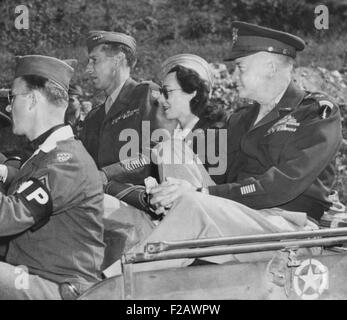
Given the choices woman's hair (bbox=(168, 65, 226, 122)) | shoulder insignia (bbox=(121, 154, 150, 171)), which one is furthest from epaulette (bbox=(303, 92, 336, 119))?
shoulder insignia (bbox=(121, 154, 150, 171))

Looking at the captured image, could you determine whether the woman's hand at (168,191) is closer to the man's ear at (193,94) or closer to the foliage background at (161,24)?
the man's ear at (193,94)

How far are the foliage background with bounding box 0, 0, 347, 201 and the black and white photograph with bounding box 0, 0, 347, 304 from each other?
692 cm

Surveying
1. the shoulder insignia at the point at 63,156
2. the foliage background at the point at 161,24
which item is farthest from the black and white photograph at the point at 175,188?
the foliage background at the point at 161,24

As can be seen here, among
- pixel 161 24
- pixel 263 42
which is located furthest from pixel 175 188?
pixel 161 24

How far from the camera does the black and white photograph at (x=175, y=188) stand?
11.1 ft

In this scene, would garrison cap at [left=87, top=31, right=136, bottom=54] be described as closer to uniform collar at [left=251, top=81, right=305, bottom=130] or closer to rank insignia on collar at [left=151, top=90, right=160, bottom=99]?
rank insignia on collar at [left=151, top=90, right=160, bottom=99]

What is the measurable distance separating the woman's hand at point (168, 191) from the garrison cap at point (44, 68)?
2.02 feet

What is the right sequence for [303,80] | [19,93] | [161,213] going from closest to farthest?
[19,93]
[161,213]
[303,80]

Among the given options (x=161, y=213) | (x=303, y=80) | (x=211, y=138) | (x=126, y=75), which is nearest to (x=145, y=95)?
(x=126, y=75)

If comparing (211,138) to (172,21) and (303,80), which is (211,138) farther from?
(172,21)

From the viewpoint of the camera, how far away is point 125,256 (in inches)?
130

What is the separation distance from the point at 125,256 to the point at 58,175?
0.51 metres

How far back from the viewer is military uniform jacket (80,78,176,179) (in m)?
5.64

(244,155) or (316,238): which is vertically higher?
(244,155)
